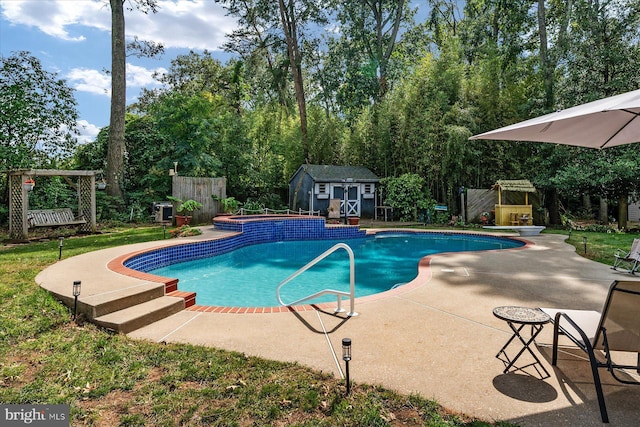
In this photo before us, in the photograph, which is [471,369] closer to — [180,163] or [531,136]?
[531,136]

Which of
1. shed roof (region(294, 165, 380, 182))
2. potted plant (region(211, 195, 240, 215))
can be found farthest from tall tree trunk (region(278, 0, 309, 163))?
potted plant (region(211, 195, 240, 215))

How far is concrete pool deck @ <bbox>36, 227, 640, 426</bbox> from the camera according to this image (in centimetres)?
222

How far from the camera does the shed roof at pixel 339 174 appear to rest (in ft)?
50.3

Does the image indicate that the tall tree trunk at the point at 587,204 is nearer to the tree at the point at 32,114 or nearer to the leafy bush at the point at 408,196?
the leafy bush at the point at 408,196

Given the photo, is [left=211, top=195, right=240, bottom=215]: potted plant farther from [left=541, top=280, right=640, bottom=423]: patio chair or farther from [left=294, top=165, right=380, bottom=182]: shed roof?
[left=541, top=280, right=640, bottom=423]: patio chair

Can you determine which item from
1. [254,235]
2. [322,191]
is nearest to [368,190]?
[322,191]

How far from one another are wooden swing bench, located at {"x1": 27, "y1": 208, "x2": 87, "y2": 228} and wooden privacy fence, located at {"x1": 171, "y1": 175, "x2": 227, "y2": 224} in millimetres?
3105

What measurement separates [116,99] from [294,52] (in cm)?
952

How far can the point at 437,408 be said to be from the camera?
2.13 m

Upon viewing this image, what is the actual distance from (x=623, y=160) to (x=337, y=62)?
13.9m

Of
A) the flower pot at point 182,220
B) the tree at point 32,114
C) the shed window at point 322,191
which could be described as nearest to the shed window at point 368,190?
the shed window at point 322,191

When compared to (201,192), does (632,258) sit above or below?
below

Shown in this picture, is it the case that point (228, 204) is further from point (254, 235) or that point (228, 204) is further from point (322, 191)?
point (322, 191)

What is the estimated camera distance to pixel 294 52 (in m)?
18.5
